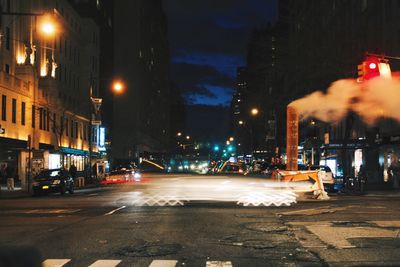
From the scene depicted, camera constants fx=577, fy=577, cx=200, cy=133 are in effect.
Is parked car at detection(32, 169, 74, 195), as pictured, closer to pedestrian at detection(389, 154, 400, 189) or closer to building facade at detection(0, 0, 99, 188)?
building facade at detection(0, 0, 99, 188)

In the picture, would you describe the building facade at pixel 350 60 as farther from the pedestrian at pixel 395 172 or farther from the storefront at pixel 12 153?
the storefront at pixel 12 153

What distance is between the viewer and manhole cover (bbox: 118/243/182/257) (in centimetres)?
1141

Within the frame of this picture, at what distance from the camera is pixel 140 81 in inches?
4385

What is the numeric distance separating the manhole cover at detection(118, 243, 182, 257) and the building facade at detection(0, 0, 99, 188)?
19097 mm

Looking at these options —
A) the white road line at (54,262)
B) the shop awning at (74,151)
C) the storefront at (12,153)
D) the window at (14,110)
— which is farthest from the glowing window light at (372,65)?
the shop awning at (74,151)

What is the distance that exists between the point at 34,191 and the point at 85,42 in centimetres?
4040

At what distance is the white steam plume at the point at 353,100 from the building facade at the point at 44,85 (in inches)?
594

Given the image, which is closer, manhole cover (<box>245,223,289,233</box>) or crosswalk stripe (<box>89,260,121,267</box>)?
crosswalk stripe (<box>89,260,121,267</box>)

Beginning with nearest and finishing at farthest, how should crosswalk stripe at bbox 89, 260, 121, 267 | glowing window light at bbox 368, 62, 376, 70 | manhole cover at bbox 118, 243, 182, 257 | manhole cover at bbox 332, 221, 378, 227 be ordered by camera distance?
1. crosswalk stripe at bbox 89, 260, 121, 267
2. manhole cover at bbox 118, 243, 182, 257
3. manhole cover at bbox 332, 221, 378, 227
4. glowing window light at bbox 368, 62, 376, 70

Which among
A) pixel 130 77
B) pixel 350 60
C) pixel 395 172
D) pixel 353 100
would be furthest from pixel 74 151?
pixel 130 77

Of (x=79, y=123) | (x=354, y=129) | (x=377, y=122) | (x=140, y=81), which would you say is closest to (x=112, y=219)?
(x=377, y=122)

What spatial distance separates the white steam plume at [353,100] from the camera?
106ft

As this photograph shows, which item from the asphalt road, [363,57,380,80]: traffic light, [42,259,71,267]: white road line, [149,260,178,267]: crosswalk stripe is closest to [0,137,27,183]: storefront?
the asphalt road

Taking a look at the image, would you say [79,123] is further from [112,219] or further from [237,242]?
[237,242]
